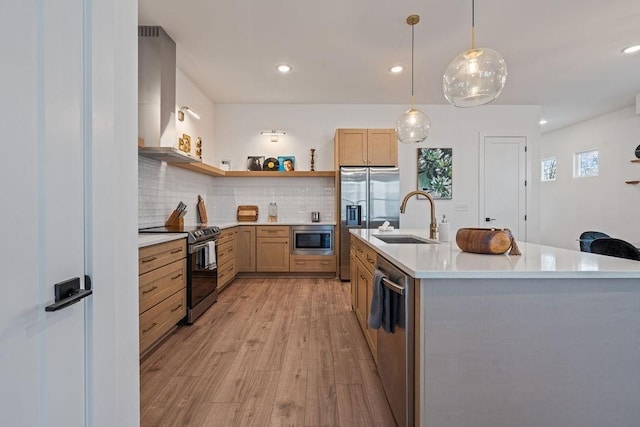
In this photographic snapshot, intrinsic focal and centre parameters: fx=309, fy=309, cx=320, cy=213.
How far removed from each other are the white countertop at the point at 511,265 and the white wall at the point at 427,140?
383 cm

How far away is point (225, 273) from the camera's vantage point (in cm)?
417

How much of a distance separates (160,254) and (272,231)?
99.3 inches

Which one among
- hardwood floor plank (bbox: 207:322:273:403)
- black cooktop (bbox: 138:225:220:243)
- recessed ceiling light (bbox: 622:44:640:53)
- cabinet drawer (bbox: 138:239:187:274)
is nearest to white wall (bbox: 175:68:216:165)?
black cooktop (bbox: 138:225:220:243)

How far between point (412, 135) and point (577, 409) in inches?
90.5

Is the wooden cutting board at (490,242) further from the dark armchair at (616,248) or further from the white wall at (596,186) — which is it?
the white wall at (596,186)

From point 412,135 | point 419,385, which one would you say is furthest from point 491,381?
point 412,135

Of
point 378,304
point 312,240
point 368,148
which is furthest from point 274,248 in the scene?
point 378,304

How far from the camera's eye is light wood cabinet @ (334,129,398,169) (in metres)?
4.84

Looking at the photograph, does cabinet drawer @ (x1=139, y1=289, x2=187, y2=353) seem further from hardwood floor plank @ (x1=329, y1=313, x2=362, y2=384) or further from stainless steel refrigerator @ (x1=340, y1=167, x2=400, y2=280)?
stainless steel refrigerator @ (x1=340, y1=167, x2=400, y2=280)

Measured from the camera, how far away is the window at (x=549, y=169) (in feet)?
23.2

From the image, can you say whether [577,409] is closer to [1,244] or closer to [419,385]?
[419,385]

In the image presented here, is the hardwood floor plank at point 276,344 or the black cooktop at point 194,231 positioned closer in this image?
the hardwood floor plank at point 276,344

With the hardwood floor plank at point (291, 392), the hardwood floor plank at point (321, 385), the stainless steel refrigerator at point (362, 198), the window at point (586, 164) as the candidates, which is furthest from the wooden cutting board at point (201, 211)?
the window at point (586, 164)

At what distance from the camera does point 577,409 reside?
127cm
